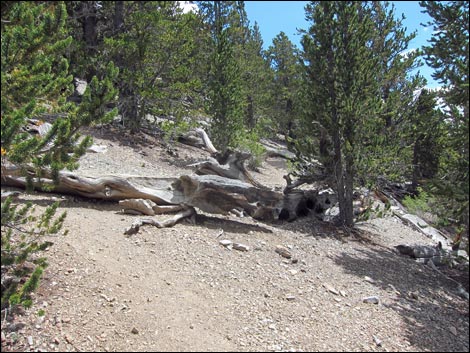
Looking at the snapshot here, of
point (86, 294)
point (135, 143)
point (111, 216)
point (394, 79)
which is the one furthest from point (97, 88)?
point (135, 143)

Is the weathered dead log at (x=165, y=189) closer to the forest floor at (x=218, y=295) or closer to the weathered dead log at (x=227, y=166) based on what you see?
the forest floor at (x=218, y=295)

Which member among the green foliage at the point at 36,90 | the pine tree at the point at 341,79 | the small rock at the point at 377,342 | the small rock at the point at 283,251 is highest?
the pine tree at the point at 341,79

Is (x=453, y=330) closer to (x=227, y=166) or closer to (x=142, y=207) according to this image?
(x=142, y=207)

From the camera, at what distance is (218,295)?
15.6ft

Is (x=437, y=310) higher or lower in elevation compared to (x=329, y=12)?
lower

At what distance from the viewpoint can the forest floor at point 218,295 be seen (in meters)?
3.85

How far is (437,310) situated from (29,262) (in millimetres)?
5316

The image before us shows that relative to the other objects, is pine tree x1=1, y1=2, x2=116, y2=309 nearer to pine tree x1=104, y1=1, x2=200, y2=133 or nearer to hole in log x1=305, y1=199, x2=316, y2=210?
hole in log x1=305, y1=199, x2=316, y2=210

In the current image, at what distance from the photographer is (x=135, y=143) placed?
15172mm

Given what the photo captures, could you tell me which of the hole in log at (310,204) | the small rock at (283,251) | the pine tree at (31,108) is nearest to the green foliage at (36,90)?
the pine tree at (31,108)

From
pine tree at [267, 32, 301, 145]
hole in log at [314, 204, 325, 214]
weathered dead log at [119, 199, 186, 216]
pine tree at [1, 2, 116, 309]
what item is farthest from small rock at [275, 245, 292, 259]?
pine tree at [267, 32, 301, 145]

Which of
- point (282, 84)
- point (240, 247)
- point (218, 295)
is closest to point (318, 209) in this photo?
point (240, 247)

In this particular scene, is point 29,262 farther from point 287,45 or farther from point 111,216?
point 287,45

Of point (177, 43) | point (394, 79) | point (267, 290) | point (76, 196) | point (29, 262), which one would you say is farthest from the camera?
point (177, 43)
